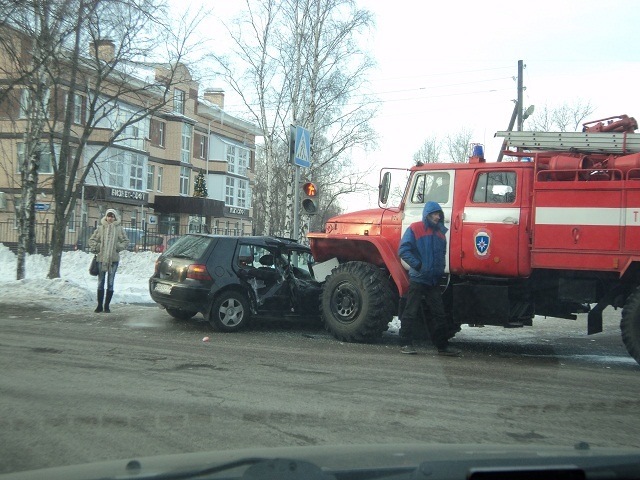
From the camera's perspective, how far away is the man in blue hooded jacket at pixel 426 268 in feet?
31.1

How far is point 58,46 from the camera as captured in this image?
16141 millimetres

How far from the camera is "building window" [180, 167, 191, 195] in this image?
2093 inches

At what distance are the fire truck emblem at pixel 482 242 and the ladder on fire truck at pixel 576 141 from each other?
4.06ft

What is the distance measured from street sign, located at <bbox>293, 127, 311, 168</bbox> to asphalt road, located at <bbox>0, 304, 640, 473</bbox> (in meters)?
4.09

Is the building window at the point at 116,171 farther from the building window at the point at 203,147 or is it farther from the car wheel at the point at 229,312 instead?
the car wheel at the point at 229,312

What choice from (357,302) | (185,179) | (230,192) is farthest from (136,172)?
(357,302)

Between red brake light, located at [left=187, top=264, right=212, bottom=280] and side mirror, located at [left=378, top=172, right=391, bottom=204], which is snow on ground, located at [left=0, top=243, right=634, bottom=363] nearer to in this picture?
side mirror, located at [left=378, top=172, right=391, bottom=204]

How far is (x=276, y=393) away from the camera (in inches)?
269

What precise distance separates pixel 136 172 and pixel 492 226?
40.0 metres

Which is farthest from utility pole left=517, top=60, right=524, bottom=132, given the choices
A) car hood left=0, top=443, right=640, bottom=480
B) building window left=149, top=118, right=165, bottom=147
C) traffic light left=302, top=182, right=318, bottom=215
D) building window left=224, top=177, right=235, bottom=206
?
building window left=224, top=177, right=235, bottom=206

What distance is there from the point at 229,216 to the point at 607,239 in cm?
5078

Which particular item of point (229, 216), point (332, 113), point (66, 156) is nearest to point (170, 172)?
point (229, 216)

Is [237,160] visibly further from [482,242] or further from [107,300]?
[482,242]

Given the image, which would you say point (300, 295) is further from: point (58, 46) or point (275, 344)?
point (58, 46)
